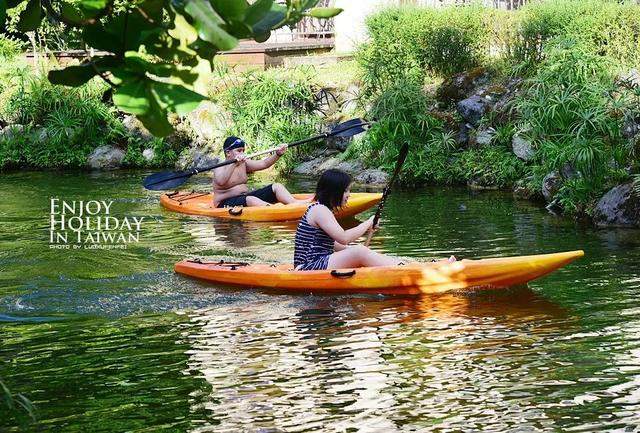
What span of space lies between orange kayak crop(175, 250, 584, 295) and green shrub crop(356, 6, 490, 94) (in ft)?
27.2

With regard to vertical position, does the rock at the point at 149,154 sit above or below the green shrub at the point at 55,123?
below

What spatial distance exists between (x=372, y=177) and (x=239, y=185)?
2849mm

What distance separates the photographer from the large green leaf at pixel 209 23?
5.74 feet

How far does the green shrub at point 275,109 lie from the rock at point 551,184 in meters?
4.85

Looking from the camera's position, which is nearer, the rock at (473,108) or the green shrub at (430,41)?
the rock at (473,108)

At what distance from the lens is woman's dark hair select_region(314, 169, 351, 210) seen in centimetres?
700

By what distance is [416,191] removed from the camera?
13.1 meters

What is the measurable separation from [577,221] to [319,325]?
4684mm

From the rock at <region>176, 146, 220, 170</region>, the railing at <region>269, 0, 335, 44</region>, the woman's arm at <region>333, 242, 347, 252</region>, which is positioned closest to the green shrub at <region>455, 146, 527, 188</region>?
the rock at <region>176, 146, 220, 170</region>

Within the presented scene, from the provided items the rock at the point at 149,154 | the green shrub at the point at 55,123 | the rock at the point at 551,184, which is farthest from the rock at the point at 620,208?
the green shrub at the point at 55,123

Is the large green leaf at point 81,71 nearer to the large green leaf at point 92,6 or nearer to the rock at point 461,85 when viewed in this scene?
the large green leaf at point 92,6

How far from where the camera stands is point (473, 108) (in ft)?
46.7

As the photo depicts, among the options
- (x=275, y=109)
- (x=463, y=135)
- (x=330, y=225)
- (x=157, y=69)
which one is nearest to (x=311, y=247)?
(x=330, y=225)

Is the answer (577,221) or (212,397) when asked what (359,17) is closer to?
(577,221)
